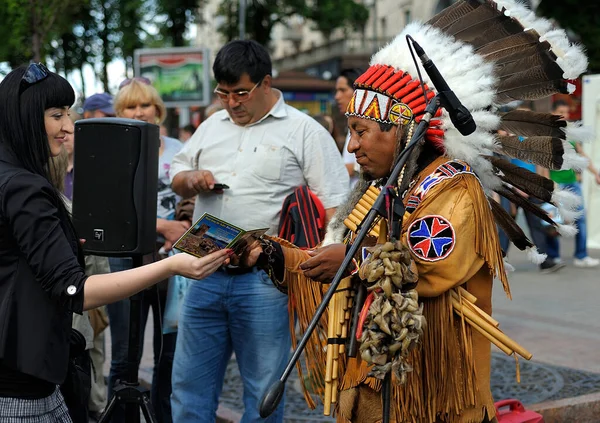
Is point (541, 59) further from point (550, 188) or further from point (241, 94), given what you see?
point (241, 94)

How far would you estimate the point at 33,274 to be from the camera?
2881mm

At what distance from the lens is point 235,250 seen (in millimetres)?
3729

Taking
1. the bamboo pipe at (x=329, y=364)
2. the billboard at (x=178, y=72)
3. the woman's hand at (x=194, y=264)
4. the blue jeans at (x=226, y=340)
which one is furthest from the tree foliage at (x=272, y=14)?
the bamboo pipe at (x=329, y=364)

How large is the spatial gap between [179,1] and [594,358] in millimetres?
29912

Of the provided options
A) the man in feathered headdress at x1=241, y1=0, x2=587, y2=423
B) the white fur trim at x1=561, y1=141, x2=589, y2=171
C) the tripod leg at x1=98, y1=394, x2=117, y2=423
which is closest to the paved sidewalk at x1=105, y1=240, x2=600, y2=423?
the tripod leg at x1=98, y1=394, x2=117, y2=423

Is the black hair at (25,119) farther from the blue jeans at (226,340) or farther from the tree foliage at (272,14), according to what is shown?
the tree foliage at (272,14)

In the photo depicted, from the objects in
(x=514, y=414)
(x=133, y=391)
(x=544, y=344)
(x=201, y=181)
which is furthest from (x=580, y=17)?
(x=133, y=391)

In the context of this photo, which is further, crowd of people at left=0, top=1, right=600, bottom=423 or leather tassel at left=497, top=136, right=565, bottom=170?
leather tassel at left=497, top=136, right=565, bottom=170

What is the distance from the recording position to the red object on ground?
419 centimetres

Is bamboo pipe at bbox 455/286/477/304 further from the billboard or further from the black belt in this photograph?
the billboard

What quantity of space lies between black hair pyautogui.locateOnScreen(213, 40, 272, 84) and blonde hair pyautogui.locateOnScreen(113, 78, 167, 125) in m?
1.49

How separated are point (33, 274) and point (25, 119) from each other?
508 millimetres

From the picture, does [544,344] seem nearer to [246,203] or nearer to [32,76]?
[246,203]

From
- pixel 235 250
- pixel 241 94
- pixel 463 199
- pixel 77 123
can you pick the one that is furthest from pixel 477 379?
pixel 77 123
